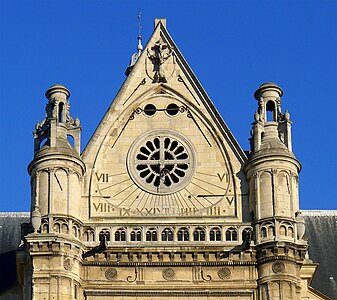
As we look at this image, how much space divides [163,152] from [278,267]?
15.6 ft

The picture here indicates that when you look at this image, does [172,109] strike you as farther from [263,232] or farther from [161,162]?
[263,232]

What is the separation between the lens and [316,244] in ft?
138

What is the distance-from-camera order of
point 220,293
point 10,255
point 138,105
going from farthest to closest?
point 10,255 → point 138,105 → point 220,293

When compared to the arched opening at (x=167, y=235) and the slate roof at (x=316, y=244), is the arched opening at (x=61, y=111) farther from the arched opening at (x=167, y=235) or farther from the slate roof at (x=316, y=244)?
the slate roof at (x=316, y=244)

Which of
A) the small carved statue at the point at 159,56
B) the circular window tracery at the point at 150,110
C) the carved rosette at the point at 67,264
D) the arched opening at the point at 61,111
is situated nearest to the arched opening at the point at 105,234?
the carved rosette at the point at 67,264

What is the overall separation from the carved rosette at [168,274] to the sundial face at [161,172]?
163cm

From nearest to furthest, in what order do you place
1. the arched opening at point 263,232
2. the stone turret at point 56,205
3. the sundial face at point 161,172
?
the stone turret at point 56,205 → the arched opening at point 263,232 → the sundial face at point 161,172

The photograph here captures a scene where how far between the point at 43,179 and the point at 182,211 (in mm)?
3803

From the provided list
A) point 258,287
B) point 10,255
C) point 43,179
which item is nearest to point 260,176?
point 258,287

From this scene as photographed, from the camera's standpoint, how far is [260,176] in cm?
3709

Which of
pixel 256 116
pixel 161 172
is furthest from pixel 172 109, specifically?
pixel 256 116

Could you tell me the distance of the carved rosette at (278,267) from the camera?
35812 millimetres

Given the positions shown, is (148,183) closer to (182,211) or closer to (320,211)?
(182,211)

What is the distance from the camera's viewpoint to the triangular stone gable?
123ft
